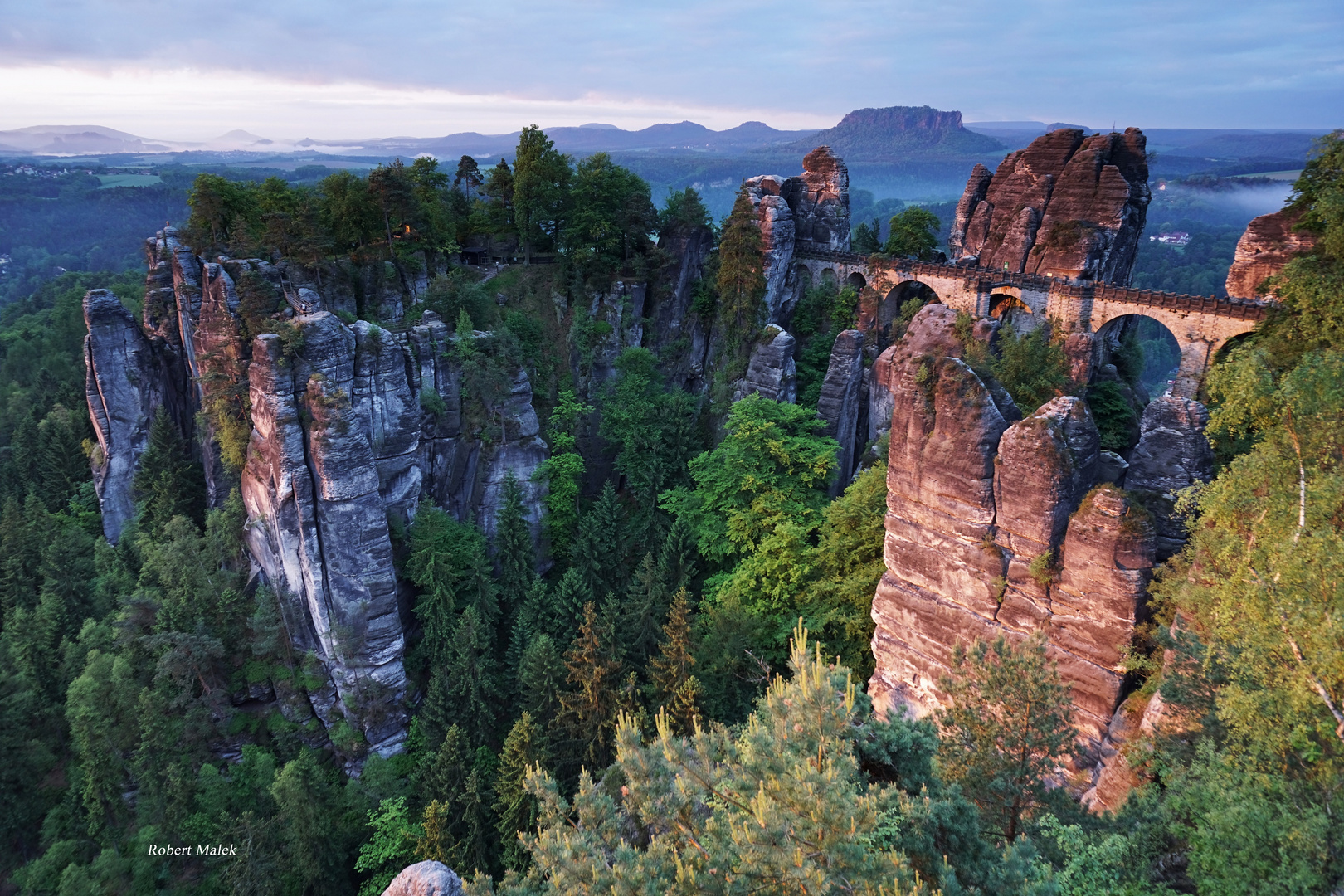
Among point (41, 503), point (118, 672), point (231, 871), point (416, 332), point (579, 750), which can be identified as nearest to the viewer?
point (231, 871)

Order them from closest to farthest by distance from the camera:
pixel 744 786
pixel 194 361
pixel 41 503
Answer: pixel 744 786 < pixel 194 361 < pixel 41 503

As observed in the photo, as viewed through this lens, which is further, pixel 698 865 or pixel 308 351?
pixel 308 351

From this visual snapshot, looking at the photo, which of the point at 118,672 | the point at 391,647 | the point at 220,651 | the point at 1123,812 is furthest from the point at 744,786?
the point at 118,672

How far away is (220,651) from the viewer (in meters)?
28.4

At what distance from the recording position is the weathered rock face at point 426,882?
45.8 ft

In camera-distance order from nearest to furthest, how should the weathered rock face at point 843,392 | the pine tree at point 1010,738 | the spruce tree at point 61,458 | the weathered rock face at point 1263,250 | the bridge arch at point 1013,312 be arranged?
the pine tree at point 1010,738, the weathered rock face at point 1263,250, the weathered rock face at point 843,392, the bridge arch at point 1013,312, the spruce tree at point 61,458

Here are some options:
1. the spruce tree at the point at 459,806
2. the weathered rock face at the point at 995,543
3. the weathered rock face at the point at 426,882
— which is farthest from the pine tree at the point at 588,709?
the weathered rock face at the point at 426,882

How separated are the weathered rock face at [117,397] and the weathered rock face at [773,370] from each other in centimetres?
3301

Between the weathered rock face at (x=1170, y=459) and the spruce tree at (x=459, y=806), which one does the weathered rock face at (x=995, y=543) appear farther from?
the spruce tree at (x=459, y=806)

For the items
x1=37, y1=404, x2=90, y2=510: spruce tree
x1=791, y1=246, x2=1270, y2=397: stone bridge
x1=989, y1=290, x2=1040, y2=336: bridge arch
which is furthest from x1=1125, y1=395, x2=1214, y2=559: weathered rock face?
x1=37, y1=404, x2=90, y2=510: spruce tree

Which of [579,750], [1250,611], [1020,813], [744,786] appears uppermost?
[1250,611]

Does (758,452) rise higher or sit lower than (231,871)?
higher

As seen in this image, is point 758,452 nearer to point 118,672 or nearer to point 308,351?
point 308,351

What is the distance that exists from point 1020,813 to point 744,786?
6.01 m
